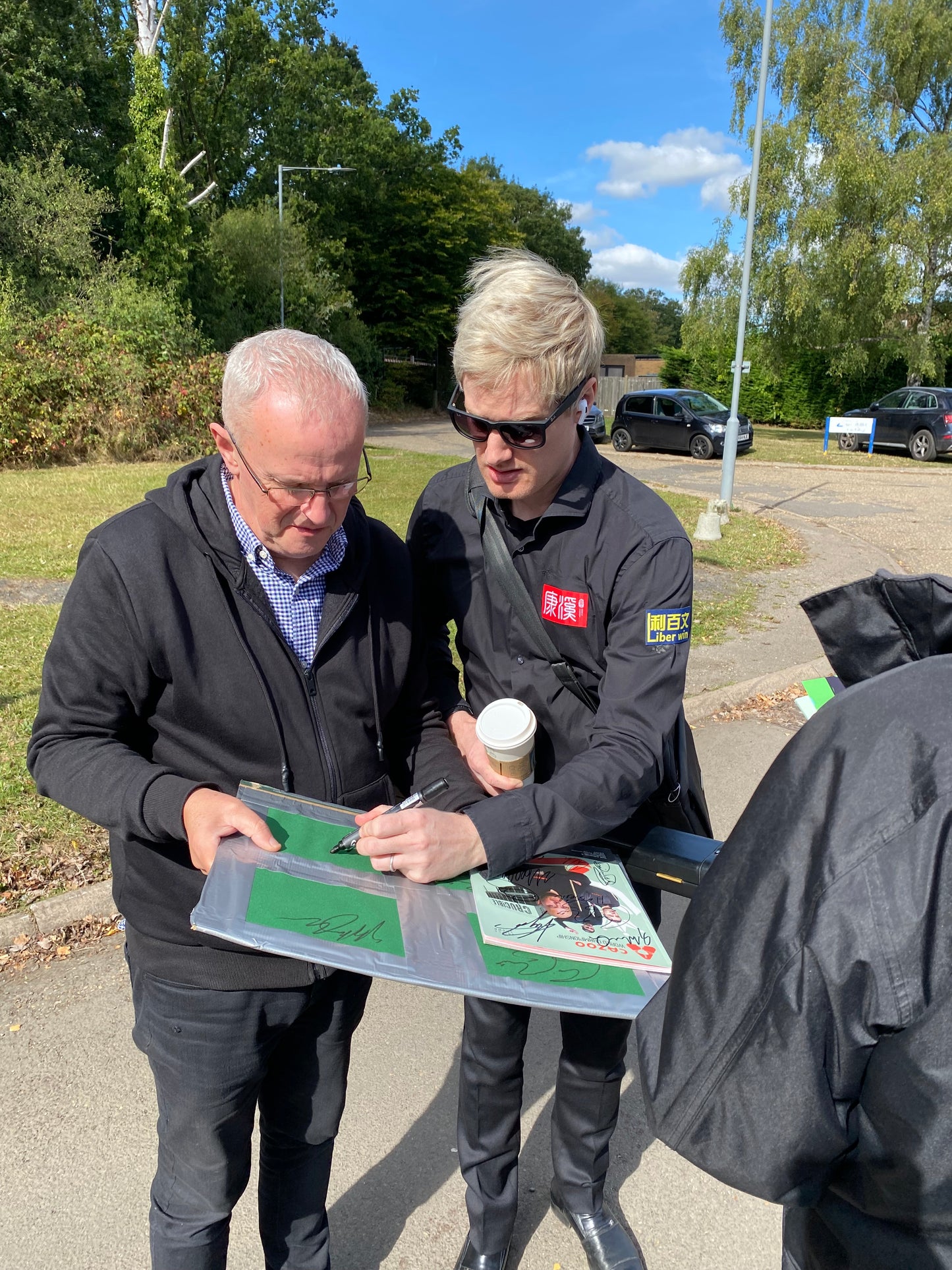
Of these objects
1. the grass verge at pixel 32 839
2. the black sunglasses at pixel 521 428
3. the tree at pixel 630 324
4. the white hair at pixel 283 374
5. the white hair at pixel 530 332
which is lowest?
the grass verge at pixel 32 839

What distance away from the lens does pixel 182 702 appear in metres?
1.75

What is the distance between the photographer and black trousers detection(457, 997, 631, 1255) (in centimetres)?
225

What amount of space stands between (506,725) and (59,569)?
7.96m

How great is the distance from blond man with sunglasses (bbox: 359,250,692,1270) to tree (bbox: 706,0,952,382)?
27.4 m

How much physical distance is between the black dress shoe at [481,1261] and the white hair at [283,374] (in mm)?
2077

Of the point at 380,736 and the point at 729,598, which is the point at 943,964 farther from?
the point at 729,598

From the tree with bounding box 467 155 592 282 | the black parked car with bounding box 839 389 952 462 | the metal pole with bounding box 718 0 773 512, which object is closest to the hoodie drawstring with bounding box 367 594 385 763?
the metal pole with bounding box 718 0 773 512

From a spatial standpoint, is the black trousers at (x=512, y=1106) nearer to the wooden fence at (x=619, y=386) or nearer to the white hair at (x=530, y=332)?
the white hair at (x=530, y=332)

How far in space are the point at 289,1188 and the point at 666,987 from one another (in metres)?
1.36

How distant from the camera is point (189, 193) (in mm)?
33344

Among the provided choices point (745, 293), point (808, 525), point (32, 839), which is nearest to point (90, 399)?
point (745, 293)

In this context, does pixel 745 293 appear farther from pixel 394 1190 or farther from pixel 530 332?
pixel 394 1190

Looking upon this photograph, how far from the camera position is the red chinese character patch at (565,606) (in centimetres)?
207

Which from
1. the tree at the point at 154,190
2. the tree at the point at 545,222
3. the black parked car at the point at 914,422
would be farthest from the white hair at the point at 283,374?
the tree at the point at 545,222
